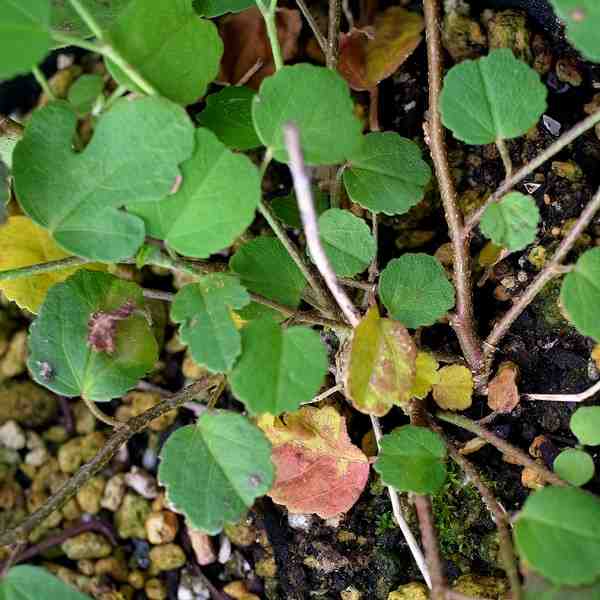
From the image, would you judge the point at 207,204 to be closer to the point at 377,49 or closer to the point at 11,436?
the point at 377,49

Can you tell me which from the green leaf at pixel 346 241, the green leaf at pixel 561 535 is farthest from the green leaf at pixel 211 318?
the green leaf at pixel 561 535

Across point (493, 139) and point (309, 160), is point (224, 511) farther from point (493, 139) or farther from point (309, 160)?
point (493, 139)

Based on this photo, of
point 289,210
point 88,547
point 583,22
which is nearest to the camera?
point 583,22

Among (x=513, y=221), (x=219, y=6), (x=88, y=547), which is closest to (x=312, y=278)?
(x=513, y=221)

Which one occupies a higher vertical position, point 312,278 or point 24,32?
point 24,32

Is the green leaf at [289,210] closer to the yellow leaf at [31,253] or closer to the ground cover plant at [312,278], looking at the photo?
the ground cover plant at [312,278]

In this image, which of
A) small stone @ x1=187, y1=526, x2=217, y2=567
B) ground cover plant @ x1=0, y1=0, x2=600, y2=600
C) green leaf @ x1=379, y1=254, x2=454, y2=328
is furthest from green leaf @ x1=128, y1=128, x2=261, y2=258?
small stone @ x1=187, y1=526, x2=217, y2=567

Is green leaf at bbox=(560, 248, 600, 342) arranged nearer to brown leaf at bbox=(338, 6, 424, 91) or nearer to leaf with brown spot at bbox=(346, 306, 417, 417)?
leaf with brown spot at bbox=(346, 306, 417, 417)
